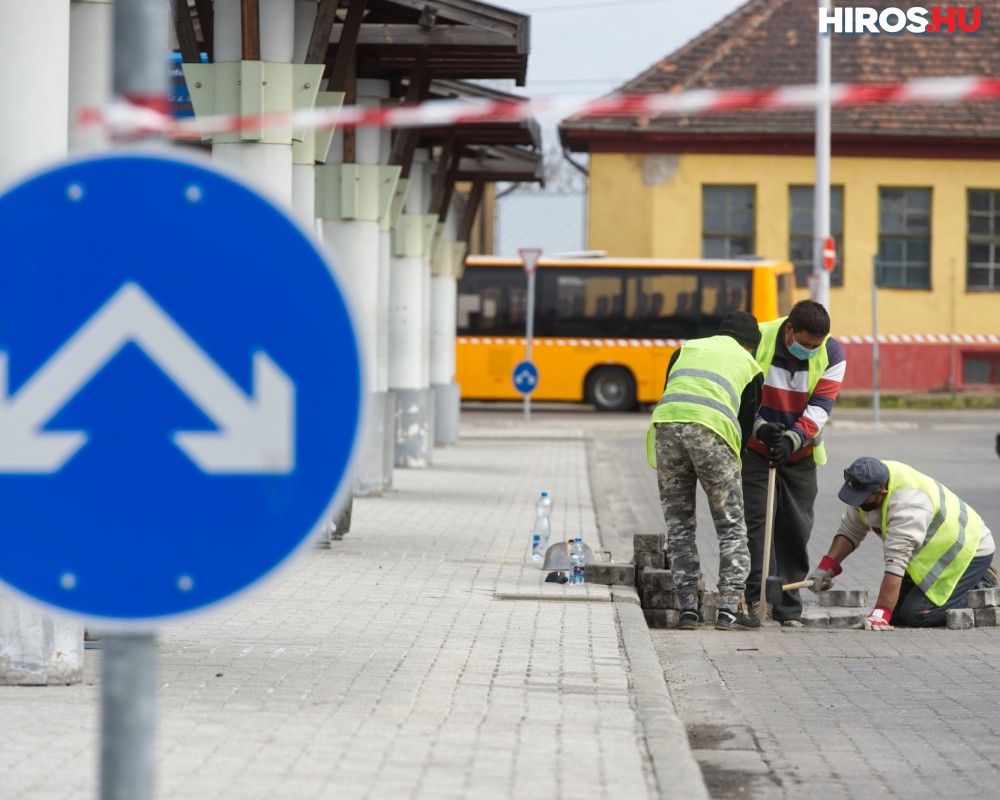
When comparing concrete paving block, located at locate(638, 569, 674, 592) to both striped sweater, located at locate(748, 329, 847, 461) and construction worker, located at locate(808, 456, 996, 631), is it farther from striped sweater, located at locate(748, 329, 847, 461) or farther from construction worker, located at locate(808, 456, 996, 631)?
construction worker, located at locate(808, 456, 996, 631)

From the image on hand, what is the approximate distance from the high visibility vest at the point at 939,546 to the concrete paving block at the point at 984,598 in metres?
0.20

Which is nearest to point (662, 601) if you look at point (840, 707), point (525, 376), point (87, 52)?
point (840, 707)

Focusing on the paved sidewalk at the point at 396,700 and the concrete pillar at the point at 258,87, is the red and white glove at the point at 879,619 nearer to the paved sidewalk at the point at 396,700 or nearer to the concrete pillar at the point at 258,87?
the paved sidewalk at the point at 396,700

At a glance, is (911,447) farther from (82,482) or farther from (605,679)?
(82,482)

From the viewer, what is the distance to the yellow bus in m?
39.9

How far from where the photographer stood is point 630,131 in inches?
1708

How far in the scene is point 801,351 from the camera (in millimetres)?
10352

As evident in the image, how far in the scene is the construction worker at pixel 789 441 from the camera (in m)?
10.2

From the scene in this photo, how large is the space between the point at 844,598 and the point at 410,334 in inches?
440

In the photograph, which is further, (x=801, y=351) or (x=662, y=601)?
(x=801, y=351)

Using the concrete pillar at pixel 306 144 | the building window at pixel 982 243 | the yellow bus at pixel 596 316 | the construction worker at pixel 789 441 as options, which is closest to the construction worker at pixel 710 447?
the construction worker at pixel 789 441

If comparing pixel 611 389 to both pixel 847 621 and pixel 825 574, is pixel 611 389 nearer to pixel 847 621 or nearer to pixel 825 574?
pixel 825 574

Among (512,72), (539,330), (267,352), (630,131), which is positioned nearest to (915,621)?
(267,352)

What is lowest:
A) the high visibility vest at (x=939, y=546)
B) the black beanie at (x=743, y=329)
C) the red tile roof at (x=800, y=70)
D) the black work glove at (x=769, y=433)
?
the high visibility vest at (x=939, y=546)
